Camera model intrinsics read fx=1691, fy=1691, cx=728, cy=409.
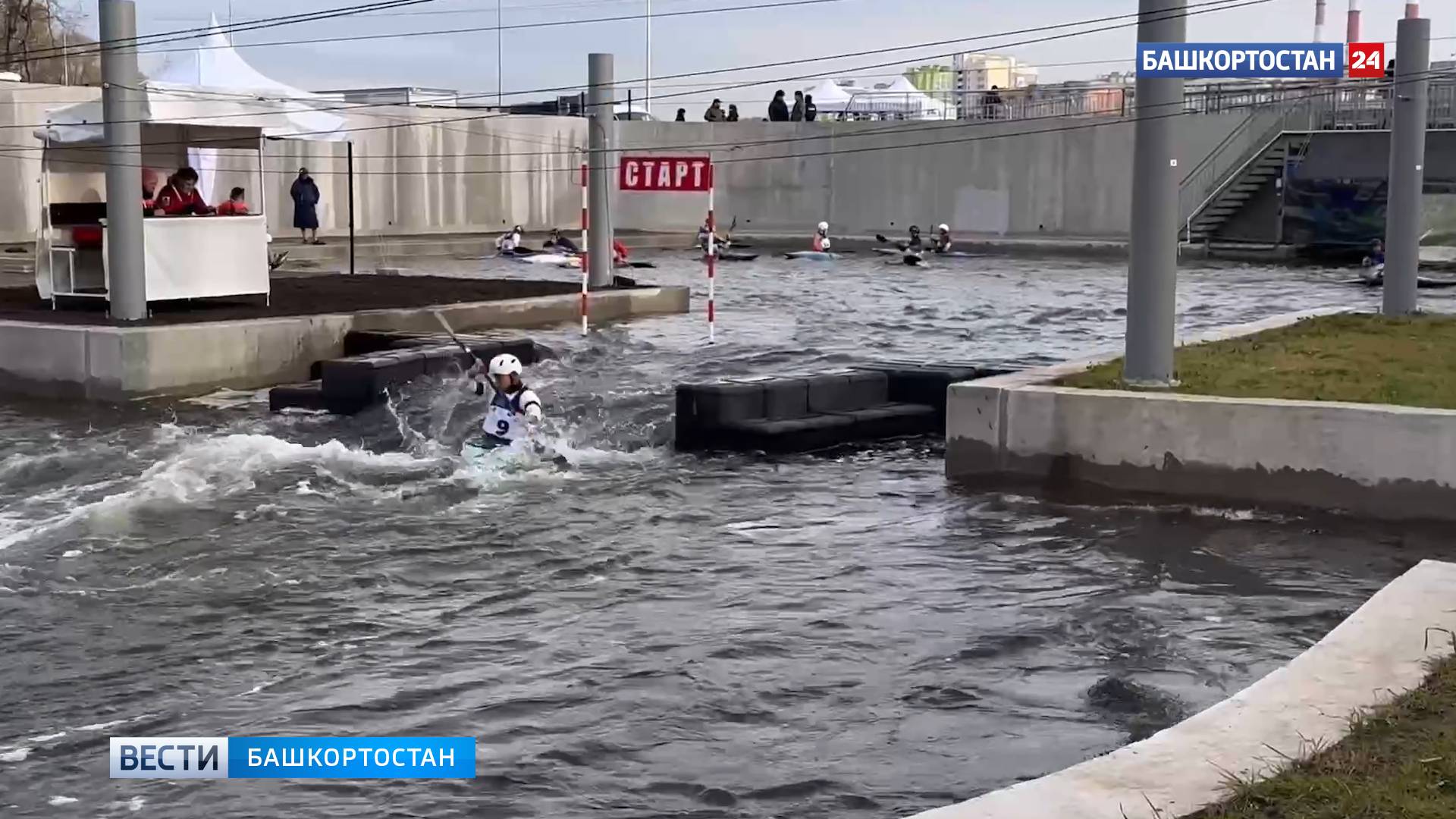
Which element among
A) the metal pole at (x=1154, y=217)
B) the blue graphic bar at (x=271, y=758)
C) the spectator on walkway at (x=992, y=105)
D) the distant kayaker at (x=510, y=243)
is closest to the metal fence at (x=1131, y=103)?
the spectator on walkway at (x=992, y=105)

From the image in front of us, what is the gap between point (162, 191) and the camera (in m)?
21.2

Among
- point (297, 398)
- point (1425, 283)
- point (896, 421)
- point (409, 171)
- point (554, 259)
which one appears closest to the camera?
point (896, 421)

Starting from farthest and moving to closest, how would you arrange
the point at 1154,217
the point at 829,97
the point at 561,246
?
the point at 829,97
the point at 561,246
the point at 1154,217

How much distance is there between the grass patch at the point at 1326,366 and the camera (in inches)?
512

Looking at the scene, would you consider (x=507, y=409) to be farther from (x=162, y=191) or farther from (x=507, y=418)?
(x=162, y=191)

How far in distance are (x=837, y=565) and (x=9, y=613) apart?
17.0 feet

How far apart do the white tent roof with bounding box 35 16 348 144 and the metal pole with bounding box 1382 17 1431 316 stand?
13418mm

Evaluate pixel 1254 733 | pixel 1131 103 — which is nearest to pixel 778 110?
pixel 1131 103

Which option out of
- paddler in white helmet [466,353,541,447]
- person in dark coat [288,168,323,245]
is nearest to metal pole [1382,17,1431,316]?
paddler in white helmet [466,353,541,447]

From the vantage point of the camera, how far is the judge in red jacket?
831 inches

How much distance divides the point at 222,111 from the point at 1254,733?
1740cm

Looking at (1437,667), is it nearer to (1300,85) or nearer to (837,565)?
(837,565)

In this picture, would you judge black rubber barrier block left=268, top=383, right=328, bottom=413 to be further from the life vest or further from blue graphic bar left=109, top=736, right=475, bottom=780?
blue graphic bar left=109, top=736, right=475, bottom=780

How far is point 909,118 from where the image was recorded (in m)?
56.5
